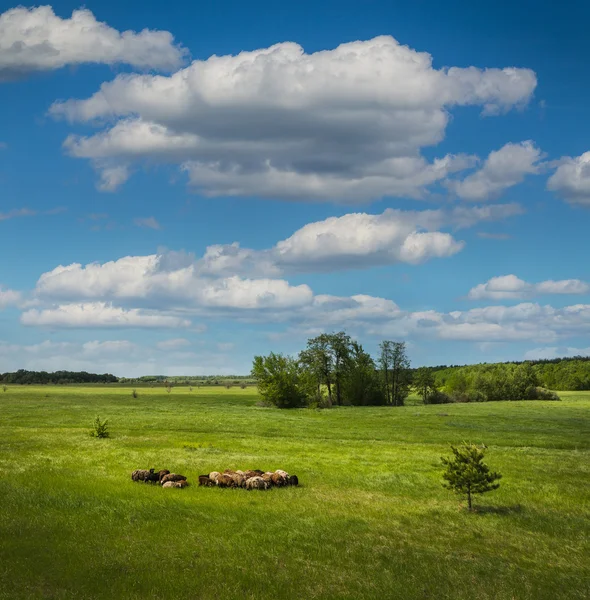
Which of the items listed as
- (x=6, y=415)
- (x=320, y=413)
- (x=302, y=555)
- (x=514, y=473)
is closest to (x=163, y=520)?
(x=302, y=555)

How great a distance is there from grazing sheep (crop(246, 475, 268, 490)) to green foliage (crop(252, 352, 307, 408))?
8693 cm

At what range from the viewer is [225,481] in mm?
29344

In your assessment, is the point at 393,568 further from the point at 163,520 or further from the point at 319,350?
the point at 319,350

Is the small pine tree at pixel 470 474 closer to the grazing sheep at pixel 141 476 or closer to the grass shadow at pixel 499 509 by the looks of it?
the grass shadow at pixel 499 509

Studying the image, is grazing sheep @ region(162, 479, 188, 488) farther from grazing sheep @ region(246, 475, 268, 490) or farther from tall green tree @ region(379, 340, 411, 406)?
tall green tree @ region(379, 340, 411, 406)

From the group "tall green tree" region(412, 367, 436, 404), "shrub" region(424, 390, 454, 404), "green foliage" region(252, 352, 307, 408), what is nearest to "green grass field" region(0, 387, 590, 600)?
"green foliage" region(252, 352, 307, 408)

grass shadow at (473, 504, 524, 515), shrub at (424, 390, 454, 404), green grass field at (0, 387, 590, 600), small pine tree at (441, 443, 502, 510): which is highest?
small pine tree at (441, 443, 502, 510)

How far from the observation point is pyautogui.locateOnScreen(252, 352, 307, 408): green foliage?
117 meters

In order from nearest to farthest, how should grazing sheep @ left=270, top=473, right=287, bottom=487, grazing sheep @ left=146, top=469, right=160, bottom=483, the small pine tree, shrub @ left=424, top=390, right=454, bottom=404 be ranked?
the small pine tree < grazing sheep @ left=146, top=469, right=160, bottom=483 < grazing sheep @ left=270, top=473, right=287, bottom=487 < shrub @ left=424, top=390, right=454, bottom=404

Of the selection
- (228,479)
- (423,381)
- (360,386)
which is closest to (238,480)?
(228,479)

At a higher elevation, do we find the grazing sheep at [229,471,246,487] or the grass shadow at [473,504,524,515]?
the grazing sheep at [229,471,246,487]

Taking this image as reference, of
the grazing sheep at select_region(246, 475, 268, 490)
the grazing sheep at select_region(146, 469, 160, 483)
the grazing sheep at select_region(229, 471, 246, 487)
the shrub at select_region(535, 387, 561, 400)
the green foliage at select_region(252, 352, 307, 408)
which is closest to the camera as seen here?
the grazing sheep at select_region(246, 475, 268, 490)

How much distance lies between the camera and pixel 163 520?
2259cm

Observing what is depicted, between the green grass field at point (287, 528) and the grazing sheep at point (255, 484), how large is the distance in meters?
0.82
